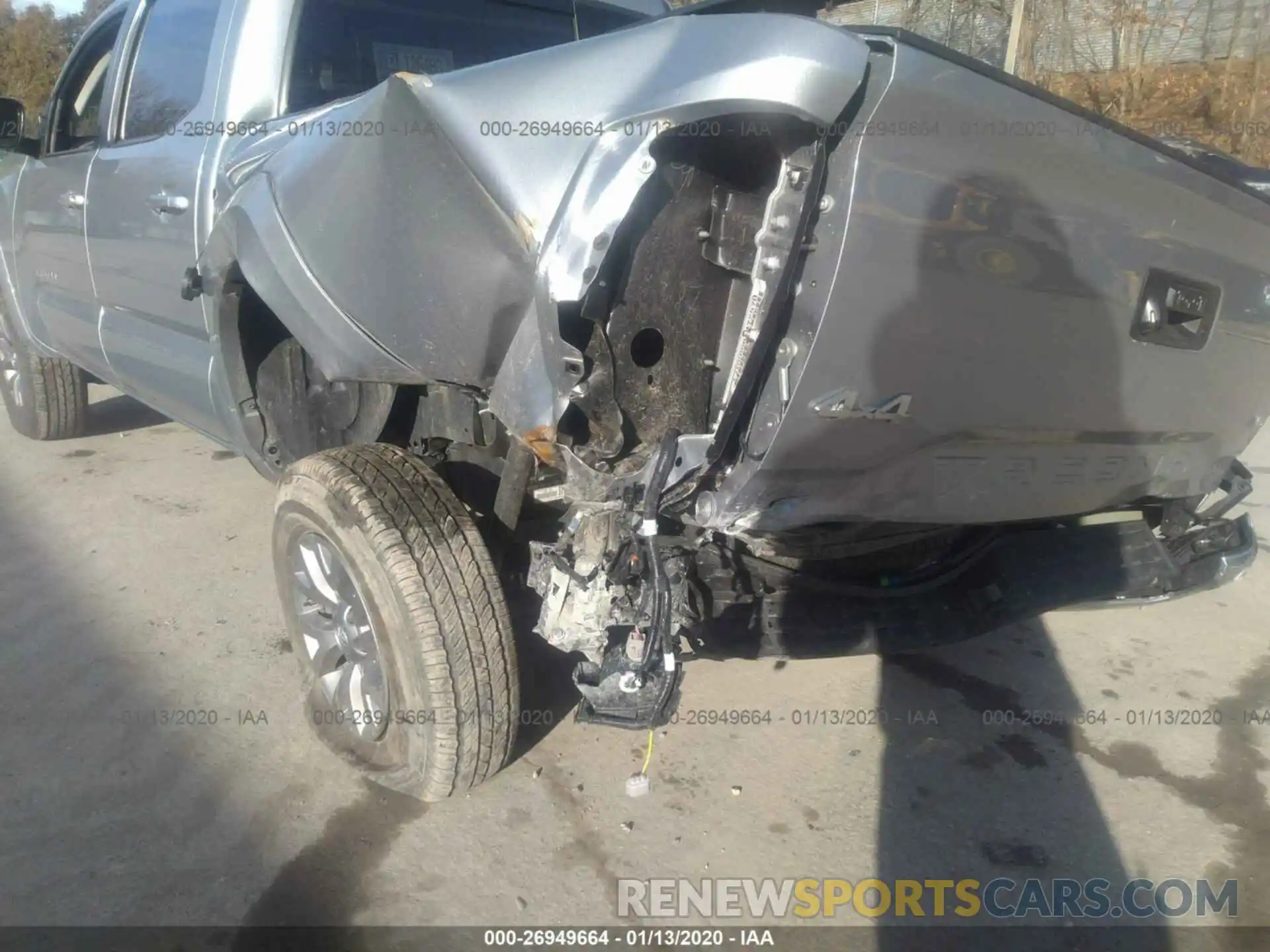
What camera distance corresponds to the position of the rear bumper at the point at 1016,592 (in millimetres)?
2375

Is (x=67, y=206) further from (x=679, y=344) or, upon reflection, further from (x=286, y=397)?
(x=679, y=344)

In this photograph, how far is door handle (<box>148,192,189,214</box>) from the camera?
277 cm

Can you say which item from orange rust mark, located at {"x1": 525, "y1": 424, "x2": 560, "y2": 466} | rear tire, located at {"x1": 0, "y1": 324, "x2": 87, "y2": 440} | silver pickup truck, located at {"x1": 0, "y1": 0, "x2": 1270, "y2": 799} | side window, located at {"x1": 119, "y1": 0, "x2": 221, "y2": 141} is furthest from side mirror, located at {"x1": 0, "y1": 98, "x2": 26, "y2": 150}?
orange rust mark, located at {"x1": 525, "y1": 424, "x2": 560, "y2": 466}

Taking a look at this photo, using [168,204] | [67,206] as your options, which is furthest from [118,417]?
[168,204]

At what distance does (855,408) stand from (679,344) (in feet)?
1.17

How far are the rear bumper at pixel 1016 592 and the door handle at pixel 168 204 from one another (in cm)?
208

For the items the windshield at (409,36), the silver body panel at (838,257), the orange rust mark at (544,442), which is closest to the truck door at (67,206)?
the windshield at (409,36)

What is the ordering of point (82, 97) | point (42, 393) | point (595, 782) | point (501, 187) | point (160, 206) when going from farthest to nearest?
point (42, 393) < point (82, 97) < point (160, 206) < point (595, 782) < point (501, 187)

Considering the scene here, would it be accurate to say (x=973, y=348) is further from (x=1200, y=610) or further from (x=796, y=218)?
(x=1200, y=610)

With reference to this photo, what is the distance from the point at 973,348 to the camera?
179 cm

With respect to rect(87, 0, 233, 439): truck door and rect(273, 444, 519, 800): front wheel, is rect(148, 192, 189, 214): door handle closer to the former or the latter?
rect(87, 0, 233, 439): truck door

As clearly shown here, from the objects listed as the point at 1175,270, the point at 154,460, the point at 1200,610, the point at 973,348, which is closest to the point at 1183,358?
the point at 1175,270

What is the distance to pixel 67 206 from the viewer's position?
366 centimetres

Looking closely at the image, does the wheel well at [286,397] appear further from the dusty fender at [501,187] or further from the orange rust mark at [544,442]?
the orange rust mark at [544,442]
